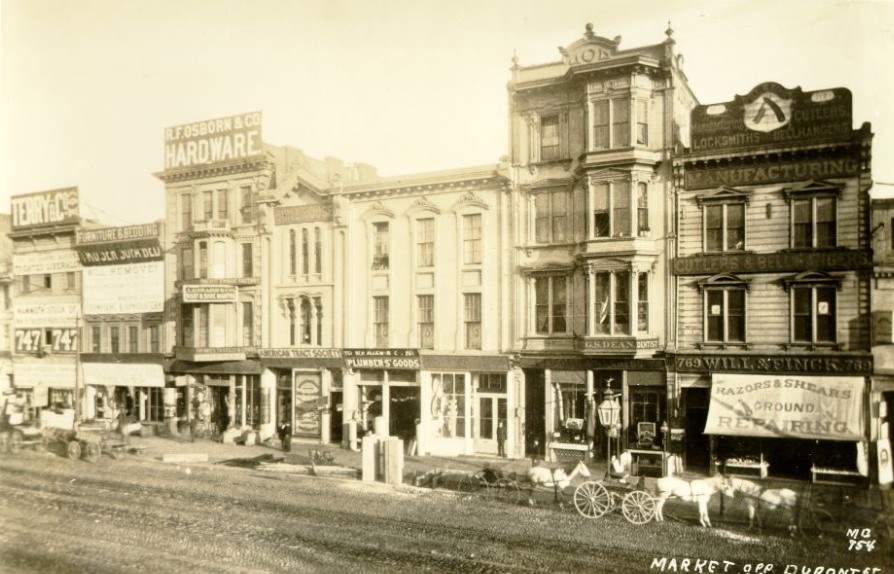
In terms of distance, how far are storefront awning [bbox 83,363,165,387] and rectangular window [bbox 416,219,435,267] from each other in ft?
30.5

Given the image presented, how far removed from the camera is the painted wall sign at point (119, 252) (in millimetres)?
21578

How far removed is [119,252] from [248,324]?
4.66 m

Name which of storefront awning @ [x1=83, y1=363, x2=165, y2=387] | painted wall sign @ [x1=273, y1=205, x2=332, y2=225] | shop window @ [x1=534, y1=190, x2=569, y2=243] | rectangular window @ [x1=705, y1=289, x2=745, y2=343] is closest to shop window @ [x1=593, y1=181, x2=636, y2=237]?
shop window @ [x1=534, y1=190, x2=569, y2=243]

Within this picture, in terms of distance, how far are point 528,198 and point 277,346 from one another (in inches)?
385

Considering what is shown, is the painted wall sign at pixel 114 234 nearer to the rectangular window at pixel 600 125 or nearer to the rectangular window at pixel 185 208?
the rectangular window at pixel 185 208

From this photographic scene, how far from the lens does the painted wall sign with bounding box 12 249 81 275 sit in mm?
21375

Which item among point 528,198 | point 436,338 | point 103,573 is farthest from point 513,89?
point 103,573

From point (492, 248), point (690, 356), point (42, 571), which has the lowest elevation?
point (42, 571)

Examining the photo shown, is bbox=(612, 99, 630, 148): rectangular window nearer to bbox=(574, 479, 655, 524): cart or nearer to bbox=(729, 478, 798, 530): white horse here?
bbox=(574, 479, 655, 524): cart

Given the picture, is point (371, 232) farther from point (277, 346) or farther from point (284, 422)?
point (284, 422)

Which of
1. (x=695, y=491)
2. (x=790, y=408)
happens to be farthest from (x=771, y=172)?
(x=695, y=491)

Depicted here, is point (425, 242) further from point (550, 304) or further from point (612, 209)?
point (612, 209)

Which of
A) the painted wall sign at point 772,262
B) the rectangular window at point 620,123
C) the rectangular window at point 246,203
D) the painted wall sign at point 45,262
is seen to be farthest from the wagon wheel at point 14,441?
the painted wall sign at point 772,262

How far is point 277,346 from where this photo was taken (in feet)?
75.1
